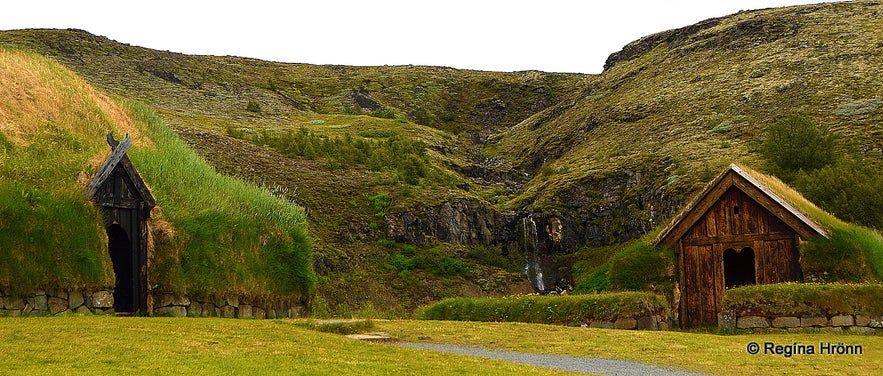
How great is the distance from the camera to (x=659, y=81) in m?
100

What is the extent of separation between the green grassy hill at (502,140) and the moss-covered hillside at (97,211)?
15.3m

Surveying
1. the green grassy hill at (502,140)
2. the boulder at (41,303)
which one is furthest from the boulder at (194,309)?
the green grassy hill at (502,140)

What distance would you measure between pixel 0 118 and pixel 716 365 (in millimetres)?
20462

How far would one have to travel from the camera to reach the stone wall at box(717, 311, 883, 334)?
22250 mm

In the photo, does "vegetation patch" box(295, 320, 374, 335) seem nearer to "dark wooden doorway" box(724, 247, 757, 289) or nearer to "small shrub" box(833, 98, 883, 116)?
"dark wooden doorway" box(724, 247, 757, 289)

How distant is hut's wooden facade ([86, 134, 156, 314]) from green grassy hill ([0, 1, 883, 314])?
19151mm

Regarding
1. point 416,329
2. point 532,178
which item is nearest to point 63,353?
point 416,329

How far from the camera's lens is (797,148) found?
55031 millimetres

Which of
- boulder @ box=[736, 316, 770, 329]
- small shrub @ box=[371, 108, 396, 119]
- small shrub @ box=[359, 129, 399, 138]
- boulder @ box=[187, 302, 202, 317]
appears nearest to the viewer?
boulder @ box=[736, 316, 770, 329]

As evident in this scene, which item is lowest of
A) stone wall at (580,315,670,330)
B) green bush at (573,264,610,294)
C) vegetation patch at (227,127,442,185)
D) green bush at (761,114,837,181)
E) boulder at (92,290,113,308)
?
green bush at (573,264,610,294)

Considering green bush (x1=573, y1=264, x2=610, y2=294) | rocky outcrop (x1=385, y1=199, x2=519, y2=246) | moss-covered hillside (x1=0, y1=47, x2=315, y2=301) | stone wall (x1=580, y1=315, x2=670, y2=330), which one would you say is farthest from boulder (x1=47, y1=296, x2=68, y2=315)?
rocky outcrop (x1=385, y1=199, x2=519, y2=246)

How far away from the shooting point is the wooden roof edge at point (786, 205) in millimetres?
25656

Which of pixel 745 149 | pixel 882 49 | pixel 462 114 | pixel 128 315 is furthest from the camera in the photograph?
pixel 462 114

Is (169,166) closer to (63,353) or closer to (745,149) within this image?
(63,353)
